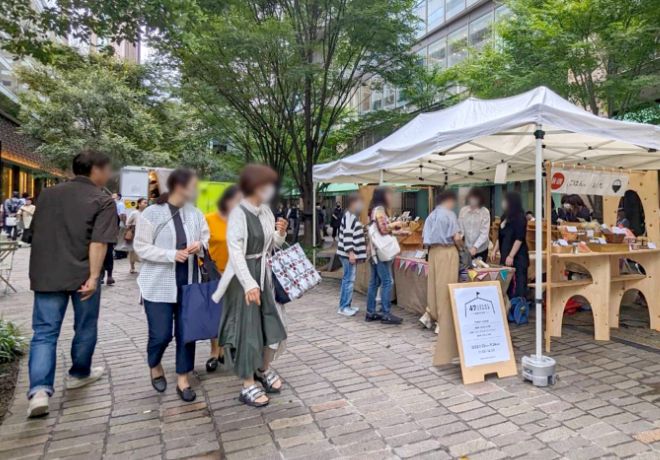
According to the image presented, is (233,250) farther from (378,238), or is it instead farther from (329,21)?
(329,21)

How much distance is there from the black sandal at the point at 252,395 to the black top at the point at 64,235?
1460 millimetres

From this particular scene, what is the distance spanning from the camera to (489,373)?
3973 mm

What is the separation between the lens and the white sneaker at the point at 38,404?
10.4 feet

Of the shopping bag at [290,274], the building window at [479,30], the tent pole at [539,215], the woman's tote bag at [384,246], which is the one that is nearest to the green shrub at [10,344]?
the shopping bag at [290,274]

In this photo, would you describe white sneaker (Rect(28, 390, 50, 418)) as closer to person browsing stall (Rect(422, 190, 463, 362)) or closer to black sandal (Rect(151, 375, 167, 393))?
black sandal (Rect(151, 375, 167, 393))

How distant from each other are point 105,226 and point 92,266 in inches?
12.1

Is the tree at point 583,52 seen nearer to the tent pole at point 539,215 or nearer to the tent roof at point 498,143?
the tent roof at point 498,143

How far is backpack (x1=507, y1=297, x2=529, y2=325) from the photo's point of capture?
5809mm

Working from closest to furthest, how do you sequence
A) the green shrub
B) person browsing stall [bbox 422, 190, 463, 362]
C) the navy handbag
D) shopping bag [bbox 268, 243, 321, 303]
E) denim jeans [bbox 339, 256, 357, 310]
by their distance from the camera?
the navy handbag < shopping bag [bbox 268, 243, 321, 303] < the green shrub < person browsing stall [bbox 422, 190, 463, 362] < denim jeans [bbox 339, 256, 357, 310]

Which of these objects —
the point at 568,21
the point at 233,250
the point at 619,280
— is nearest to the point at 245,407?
the point at 233,250

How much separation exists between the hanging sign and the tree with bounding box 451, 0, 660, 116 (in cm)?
480

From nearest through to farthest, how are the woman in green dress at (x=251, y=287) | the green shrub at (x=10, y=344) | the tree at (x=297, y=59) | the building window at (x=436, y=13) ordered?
the woman in green dress at (x=251, y=287), the green shrub at (x=10, y=344), the tree at (x=297, y=59), the building window at (x=436, y=13)

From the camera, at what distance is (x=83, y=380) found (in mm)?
Answer: 3812

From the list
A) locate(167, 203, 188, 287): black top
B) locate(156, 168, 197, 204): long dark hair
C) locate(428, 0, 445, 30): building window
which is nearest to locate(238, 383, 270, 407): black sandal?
locate(167, 203, 188, 287): black top
